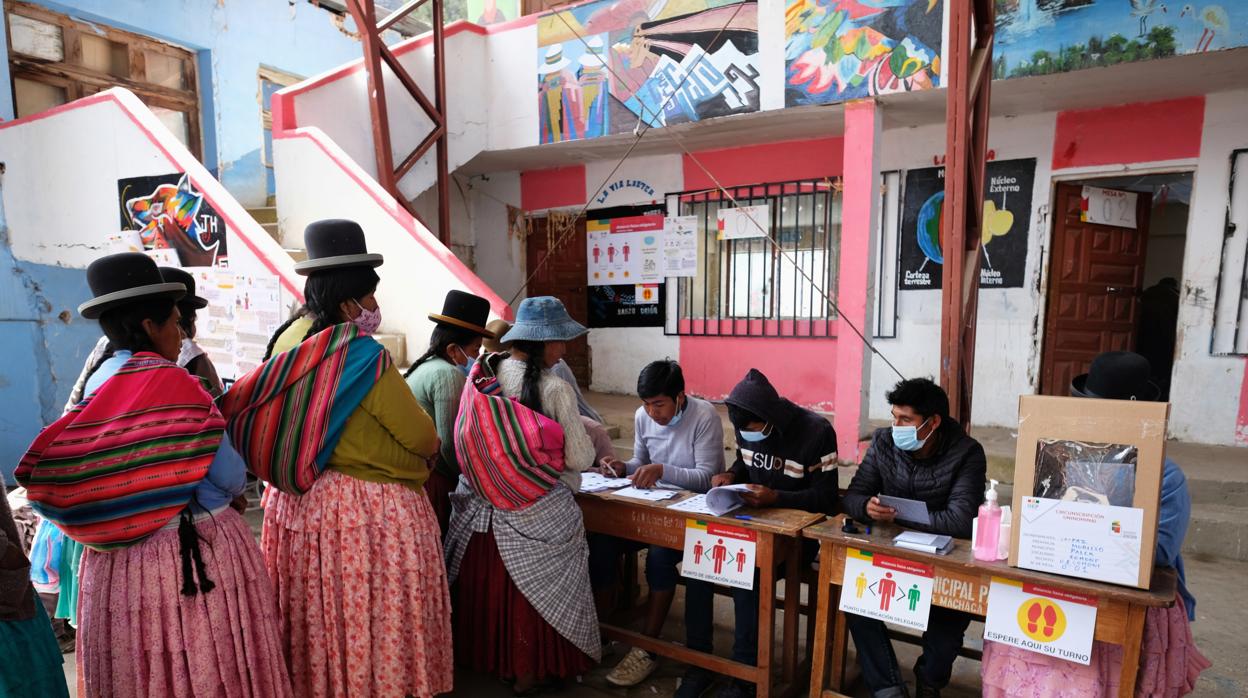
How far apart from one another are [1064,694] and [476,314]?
8.32 feet

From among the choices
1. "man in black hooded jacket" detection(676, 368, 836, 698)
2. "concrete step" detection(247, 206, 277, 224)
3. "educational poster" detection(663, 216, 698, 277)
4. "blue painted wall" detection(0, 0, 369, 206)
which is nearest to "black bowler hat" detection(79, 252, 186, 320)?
"man in black hooded jacket" detection(676, 368, 836, 698)

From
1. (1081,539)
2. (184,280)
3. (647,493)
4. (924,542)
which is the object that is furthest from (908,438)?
(184,280)

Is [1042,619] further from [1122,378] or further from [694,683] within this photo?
[694,683]

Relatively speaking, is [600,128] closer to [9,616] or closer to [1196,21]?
[1196,21]

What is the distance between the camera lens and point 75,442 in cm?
186

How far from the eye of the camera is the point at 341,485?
2389 mm

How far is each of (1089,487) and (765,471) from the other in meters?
1.29

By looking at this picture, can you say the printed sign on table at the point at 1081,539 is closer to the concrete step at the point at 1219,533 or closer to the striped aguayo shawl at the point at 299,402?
the striped aguayo shawl at the point at 299,402

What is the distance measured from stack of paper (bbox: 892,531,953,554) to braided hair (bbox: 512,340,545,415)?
4.62ft

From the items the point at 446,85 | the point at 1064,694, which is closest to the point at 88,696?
the point at 1064,694

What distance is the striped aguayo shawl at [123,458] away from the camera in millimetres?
1864

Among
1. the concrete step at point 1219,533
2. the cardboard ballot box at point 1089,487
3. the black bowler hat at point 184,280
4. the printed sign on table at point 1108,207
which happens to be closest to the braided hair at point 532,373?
the black bowler hat at point 184,280

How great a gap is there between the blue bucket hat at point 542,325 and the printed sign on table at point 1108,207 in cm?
513

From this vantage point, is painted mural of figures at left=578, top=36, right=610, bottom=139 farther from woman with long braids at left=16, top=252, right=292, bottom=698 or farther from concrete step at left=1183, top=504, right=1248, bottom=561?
concrete step at left=1183, top=504, right=1248, bottom=561
